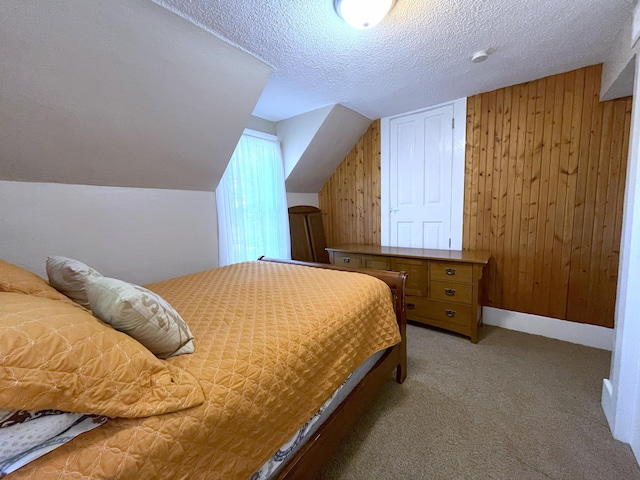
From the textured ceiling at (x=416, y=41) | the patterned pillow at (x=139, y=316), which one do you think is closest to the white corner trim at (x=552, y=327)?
the textured ceiling at (x=416, y=41)

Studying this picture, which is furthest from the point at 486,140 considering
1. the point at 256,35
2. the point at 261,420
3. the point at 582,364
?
the point at 261,420

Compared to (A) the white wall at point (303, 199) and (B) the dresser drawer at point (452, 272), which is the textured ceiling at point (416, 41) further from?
(B) the dresser drawer at point (452, 272)

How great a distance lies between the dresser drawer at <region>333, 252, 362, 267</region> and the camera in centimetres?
294

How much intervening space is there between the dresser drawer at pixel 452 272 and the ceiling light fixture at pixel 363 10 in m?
1.89

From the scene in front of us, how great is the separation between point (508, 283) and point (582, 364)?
797 mm

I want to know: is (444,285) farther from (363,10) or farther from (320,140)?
(363,10)

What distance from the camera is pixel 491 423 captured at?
4.76 feet

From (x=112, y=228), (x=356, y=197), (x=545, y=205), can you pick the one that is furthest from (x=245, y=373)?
(x=356, y=197)

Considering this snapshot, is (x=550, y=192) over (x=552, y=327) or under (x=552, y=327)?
over

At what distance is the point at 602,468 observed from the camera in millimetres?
1187

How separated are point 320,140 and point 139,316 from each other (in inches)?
104

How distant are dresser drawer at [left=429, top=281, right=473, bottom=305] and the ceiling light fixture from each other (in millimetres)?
2051

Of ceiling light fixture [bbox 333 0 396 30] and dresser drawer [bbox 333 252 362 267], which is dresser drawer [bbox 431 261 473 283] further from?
ceiling light fixture [bbox 333 0 396 30]

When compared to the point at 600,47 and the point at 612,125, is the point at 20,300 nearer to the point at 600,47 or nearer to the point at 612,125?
the point at 600,47
